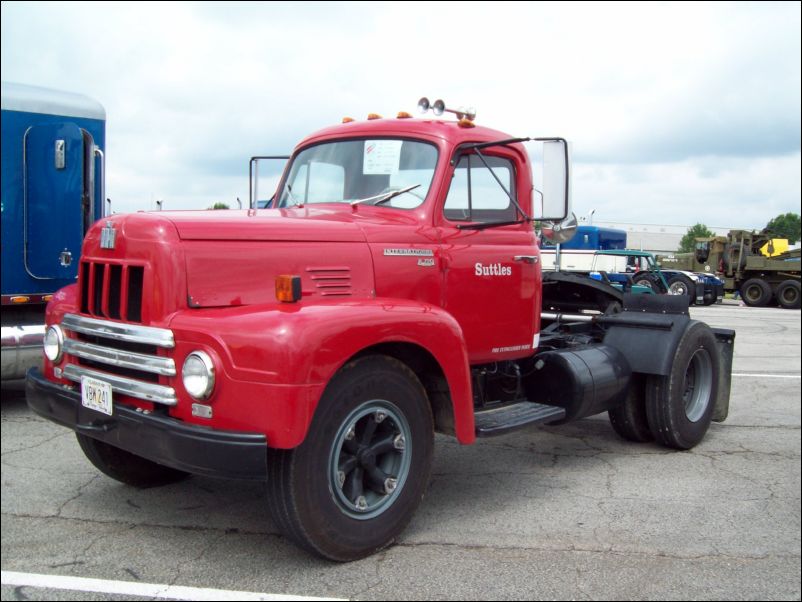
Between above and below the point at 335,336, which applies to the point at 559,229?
above

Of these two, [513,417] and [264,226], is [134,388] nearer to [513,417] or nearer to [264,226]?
[264,226]

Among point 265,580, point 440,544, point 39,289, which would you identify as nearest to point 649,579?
point 440,544

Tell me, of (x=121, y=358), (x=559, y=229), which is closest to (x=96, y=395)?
(x=121, y=358)

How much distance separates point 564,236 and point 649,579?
2.44 meters

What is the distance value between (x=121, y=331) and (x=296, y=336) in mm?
954

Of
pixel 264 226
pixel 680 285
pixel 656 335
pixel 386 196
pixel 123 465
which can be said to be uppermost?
pixel 386 196

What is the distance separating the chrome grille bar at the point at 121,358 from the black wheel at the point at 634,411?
3.72 meters

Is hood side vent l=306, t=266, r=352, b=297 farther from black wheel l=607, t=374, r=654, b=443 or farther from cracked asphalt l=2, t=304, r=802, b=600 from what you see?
black wheel l=607, t=374, r=654, b=443

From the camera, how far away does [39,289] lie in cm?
762

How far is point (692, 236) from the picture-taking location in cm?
419

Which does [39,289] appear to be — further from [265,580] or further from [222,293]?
[265,580]

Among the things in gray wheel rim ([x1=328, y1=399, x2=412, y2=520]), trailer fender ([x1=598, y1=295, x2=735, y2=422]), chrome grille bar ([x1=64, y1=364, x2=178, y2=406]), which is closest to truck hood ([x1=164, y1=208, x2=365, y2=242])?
chrome grille bar ([x1=64, y1=364, x2=178, y2=406])

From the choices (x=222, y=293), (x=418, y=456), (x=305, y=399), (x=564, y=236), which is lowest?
(x=418, y=456)

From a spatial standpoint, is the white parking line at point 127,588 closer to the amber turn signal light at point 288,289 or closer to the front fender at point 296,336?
the front fender at point 296,336
